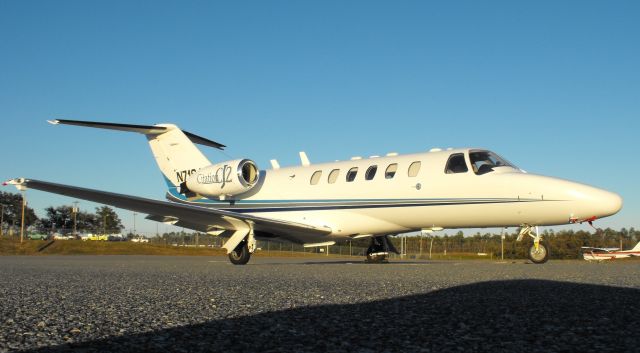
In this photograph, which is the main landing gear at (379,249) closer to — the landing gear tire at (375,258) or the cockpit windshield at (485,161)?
the landing gear tire at (375,258)

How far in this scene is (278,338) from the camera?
354 centimetres

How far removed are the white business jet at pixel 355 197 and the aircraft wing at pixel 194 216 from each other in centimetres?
3

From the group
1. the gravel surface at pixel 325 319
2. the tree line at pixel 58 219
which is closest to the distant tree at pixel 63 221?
the tree line at pixel 58 219

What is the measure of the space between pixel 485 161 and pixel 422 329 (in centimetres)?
1119

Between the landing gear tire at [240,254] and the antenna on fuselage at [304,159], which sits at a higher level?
the antenna on fuselage at [304,159]

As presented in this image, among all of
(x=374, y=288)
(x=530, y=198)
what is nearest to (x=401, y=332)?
(x=374, y=288)

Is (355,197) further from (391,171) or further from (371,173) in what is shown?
(391,171)

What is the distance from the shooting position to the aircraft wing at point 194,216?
14.0 metres

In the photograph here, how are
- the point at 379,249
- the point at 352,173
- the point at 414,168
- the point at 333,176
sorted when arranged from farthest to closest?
the point at 379,249, the point at 333,176, the point at 352,173, the point at 414,168

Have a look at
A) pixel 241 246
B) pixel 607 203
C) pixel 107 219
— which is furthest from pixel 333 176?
pixel 107 219

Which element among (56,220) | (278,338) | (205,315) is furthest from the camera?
(56,220)

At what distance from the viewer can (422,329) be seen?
3.82m

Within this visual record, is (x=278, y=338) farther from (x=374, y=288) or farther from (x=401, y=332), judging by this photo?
(x=374, y=288)

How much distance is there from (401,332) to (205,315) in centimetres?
166
